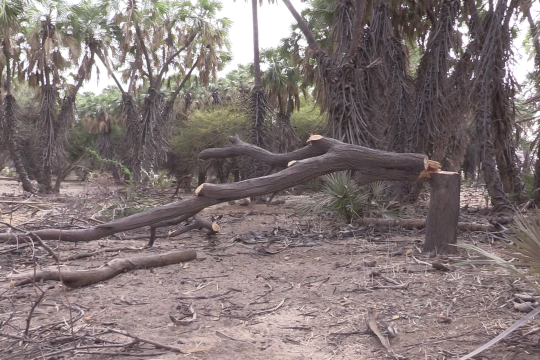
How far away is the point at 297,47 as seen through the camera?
19.9 metres

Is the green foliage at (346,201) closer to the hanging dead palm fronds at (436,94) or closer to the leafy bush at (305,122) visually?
the hanging dead palm fronds at (436,94)

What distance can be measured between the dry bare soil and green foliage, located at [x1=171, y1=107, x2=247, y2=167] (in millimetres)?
14651

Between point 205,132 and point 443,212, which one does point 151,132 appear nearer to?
point 205,132

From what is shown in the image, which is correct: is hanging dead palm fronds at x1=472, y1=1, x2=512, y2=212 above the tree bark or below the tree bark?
below

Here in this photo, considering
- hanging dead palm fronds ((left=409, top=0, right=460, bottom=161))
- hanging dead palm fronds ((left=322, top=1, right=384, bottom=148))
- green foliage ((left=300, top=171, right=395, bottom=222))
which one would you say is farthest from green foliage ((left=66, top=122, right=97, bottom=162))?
green foliage ((left=300, top=171, right=395, bottom=222))

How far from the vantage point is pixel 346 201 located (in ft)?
30.8

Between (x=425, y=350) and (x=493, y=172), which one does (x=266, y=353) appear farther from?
(x=493, y=172)

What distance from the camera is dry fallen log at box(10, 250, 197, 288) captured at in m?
5.40

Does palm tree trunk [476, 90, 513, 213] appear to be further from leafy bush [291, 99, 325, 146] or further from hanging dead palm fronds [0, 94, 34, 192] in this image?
hanging dead palm fronds [0, 94, 34, 192]

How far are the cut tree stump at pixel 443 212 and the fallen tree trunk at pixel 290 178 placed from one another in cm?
28

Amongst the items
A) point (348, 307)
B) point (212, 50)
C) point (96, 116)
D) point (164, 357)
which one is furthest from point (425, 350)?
point (96, 116)

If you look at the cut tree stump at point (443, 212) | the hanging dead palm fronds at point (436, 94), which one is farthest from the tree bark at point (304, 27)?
the cut tree stump at point (443, 212)

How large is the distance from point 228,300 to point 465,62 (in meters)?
7.81

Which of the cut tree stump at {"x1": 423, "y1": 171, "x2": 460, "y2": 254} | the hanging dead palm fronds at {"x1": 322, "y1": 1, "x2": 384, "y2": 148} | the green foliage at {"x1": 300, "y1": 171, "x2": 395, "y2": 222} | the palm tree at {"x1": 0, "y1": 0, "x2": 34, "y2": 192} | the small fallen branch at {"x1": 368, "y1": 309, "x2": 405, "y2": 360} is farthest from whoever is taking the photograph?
the palm tree at {"x1": 0, "y1": 0, "x2": 34, "y2": 192}
